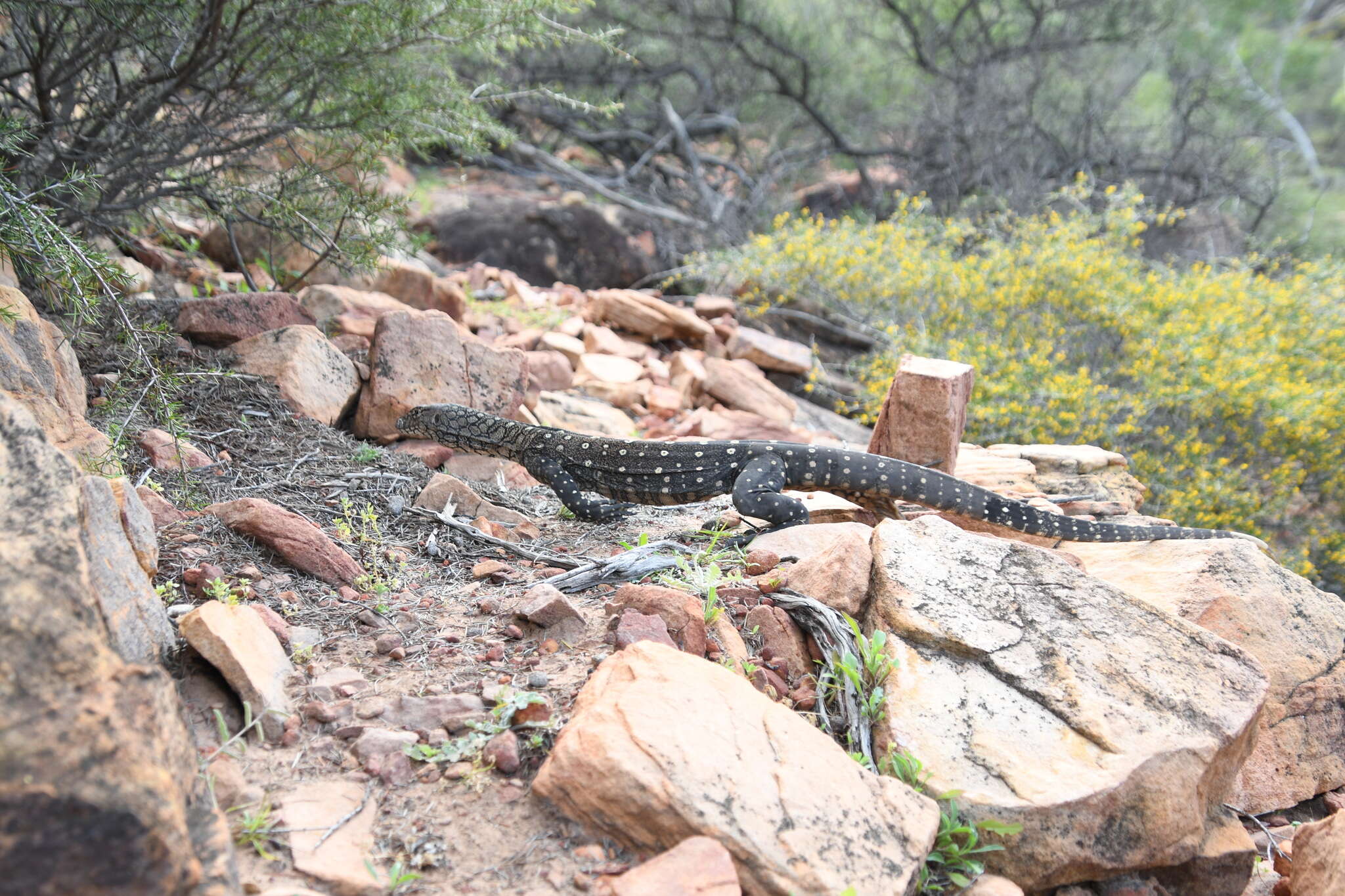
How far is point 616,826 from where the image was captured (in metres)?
2.57

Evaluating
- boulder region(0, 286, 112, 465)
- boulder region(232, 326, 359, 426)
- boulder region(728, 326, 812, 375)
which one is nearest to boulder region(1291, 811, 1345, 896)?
boulder region(0, 286, 112, 465)

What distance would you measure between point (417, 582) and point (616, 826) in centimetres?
191

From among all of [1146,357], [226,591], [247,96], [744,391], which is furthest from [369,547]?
[1146,357]

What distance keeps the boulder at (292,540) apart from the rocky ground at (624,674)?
0.7 inches

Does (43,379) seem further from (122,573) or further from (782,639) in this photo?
(782,639)

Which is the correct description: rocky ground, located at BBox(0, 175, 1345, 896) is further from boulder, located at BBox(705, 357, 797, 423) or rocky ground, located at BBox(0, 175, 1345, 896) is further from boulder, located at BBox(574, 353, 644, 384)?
boulder, located at BBox(574, 353, 644, 384)

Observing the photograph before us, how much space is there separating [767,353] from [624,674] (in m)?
7.89

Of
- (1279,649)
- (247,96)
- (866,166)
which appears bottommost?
(1279,649)

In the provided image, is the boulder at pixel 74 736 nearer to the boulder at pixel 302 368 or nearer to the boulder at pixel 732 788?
the boulder at pixel 732 788

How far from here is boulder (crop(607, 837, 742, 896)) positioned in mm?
2318

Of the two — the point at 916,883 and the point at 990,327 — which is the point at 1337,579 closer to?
the point at 990,327

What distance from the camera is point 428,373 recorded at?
6270 millimetres

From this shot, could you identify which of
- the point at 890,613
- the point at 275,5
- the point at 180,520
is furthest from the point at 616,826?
the point at 275,5

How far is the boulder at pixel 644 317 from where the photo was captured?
34.3ft
